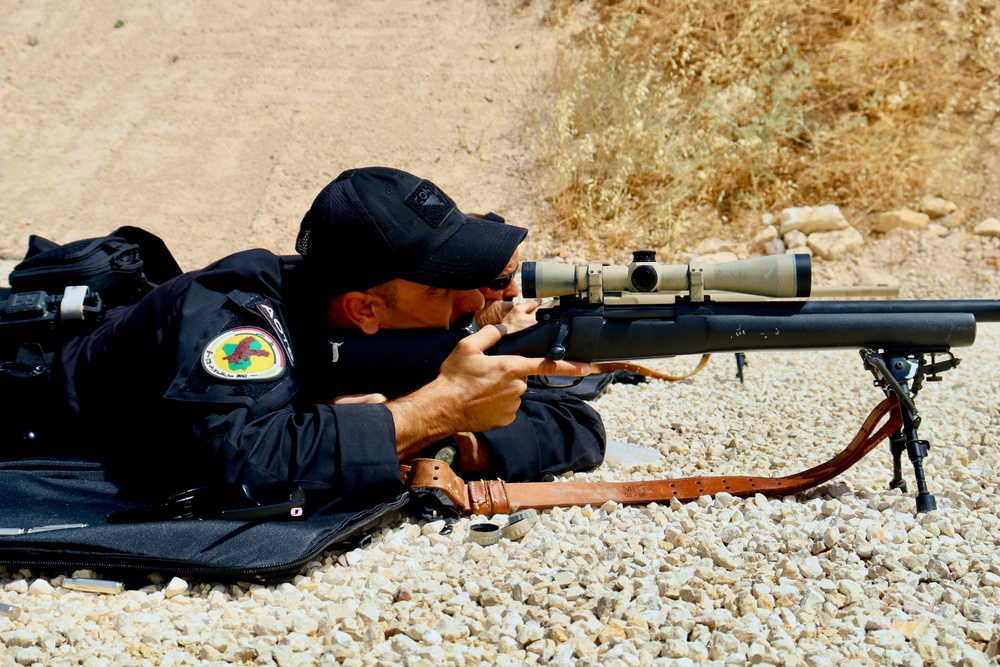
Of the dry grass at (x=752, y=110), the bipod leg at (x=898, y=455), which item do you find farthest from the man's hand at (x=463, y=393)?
the dry grass at (x=752, y=110)

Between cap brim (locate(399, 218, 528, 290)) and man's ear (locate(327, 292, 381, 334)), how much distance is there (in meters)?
0.17

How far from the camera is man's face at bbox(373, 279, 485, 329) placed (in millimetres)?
2971

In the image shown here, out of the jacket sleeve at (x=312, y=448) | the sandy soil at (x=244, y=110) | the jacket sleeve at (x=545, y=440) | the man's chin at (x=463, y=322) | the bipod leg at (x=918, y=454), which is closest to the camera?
the jacket sleeve at (x=312, y=448)

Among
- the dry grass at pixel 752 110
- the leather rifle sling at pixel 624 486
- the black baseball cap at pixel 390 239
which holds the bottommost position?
the leather rifle sling at pixel 624 486

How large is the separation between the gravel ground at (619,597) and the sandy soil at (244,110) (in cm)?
611

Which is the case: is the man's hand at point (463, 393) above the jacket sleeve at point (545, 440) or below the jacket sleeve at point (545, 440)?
above

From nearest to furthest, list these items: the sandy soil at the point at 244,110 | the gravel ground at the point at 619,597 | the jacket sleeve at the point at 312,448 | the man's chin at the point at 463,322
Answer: the gravel ground at the point at 619,597 < the jacket sleeve at the point at 312,448 < the man's chin at the point at 463,322 < the sandy soil at the point at 244,110

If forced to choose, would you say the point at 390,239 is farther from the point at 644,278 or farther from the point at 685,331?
the point at 685,331

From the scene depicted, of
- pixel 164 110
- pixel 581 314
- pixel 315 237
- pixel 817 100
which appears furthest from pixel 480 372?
pixel 164 110

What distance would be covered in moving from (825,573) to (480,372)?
1187 mm

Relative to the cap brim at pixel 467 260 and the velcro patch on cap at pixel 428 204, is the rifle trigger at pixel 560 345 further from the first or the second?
the velcro patch on cap at pixel 428 204

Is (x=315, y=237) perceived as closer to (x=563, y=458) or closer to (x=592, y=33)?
Result: (x=563, y=458)

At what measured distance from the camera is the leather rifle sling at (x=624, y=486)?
3.04 m

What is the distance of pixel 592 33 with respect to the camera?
9805mm
